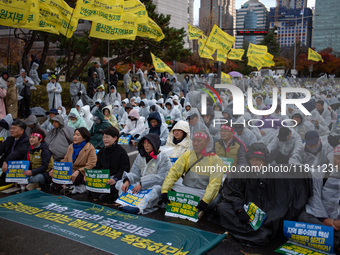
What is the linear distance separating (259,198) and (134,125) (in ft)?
24.3

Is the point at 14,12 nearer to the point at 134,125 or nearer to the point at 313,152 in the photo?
the point at 134,125

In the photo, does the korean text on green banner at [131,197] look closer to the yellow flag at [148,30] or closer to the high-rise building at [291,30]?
the yellow flag at [148,30]

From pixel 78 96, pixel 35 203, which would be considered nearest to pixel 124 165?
pixel 35 203

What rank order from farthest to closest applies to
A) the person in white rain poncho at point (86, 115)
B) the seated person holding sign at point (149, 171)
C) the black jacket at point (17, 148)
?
the person in white rain poncho at point (86, 115), the black jacket at point (17, 148), the seated person holding sign at point (149, 171)

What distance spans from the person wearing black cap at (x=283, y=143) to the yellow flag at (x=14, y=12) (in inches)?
267

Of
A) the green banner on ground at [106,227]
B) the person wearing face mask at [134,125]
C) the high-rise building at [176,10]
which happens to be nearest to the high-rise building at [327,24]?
the high-rise building at [176,10]

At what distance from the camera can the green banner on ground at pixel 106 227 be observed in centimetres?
396

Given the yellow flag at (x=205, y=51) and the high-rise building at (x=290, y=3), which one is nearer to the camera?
the yellow flag at (x=205, y=51)

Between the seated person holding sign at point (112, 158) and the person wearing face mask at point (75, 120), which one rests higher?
the person wearing face mask at point (75, 120)

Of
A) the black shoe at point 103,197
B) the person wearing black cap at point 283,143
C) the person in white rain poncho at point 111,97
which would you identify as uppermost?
the person in white rain poncho at point 111,97

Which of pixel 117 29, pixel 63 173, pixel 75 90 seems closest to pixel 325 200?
pixel 63 173

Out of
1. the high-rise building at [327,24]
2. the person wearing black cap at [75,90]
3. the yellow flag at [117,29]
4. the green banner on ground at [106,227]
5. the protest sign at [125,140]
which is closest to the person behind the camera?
the green banner on ground at [106,227]

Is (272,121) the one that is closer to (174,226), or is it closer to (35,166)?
(174,226)

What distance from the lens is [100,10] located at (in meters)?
10.2
